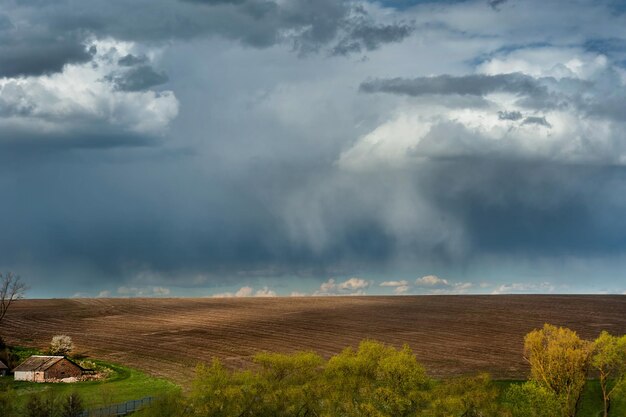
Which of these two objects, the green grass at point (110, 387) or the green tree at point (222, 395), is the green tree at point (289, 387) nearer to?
the green tree at point (222, 395)

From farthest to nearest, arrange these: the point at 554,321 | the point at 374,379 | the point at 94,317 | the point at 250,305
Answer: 1. the point at 250,305
2. the point at 94,317
3. the point at 554,321
4. the point at 374,379

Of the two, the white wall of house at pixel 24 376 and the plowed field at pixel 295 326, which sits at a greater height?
the plowed field at pixel 295 326

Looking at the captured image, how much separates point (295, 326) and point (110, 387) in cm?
4945

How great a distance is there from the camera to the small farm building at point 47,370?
89.4 m

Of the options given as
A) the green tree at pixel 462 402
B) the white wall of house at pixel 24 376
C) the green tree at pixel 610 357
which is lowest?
the white wall of house at pixel 24 376

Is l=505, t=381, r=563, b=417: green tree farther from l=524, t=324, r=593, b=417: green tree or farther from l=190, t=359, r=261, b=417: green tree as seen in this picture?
l=190, t=359, r=261, b=417: green tree

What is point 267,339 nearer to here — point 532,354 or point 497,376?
point 497,376

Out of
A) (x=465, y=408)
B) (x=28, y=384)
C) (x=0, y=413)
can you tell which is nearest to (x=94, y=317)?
(x=28, y=384)

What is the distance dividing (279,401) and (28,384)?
140 ft

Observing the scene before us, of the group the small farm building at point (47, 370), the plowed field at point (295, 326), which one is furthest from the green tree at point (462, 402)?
the small farm building at point (47, 370)

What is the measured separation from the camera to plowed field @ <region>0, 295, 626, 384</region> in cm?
9969

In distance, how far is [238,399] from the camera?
5841cm

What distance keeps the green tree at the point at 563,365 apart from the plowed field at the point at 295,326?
662 inches

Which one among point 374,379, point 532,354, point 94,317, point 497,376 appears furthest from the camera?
point 94,317
